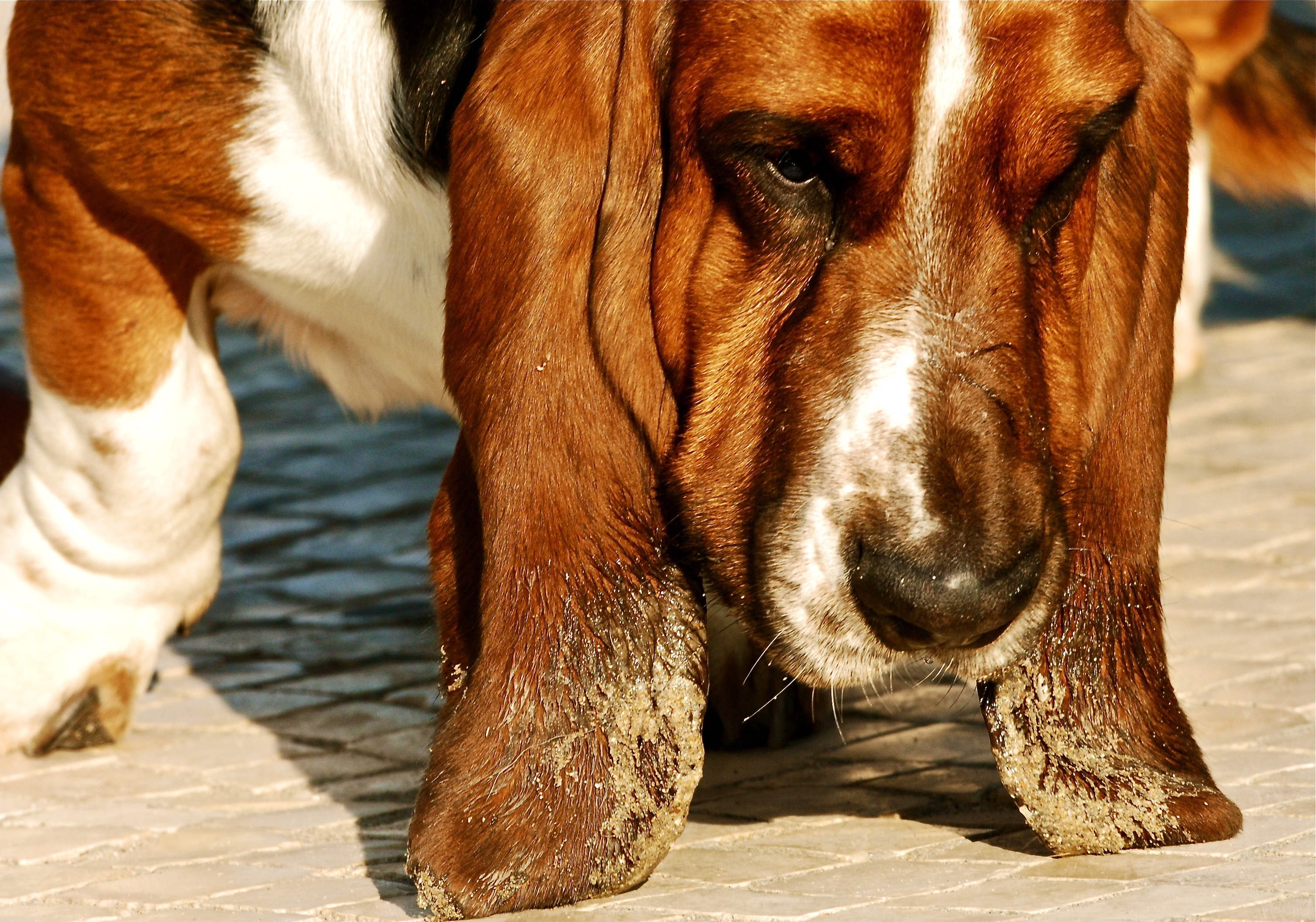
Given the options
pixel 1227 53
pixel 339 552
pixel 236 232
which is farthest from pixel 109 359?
pixel 1227 53

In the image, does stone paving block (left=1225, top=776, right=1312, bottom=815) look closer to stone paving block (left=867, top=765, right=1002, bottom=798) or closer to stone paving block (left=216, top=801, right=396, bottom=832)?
stone paving block (left=867, top=765, right=1002, bottom=798)

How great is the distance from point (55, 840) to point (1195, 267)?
4.25m

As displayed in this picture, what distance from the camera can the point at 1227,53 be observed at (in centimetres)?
606

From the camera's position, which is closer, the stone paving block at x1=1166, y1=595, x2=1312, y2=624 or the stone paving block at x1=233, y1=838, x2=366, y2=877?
the stone paving block at x1=233, y1=838, x2=366, y2=877

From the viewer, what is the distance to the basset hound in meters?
2.44

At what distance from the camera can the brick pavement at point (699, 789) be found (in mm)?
2686

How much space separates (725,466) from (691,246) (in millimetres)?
313

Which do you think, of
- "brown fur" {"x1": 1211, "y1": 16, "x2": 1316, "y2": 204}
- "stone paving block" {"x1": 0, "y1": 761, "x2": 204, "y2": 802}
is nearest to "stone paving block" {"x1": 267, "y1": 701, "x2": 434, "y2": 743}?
"stone paving block" {"x1": 0, "y1": 761, "x2": 204, "y2": 802}

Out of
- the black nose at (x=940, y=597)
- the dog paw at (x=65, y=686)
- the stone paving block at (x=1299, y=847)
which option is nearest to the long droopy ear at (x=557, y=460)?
the black nose at (x=940, y=597)

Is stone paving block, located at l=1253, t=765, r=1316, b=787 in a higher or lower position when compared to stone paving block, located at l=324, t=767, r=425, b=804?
higher

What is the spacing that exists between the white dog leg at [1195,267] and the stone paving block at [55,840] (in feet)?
12.3

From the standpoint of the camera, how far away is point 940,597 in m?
2.36

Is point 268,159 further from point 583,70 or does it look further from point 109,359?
point 583,70

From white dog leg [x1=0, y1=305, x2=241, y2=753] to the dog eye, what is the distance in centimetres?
147
